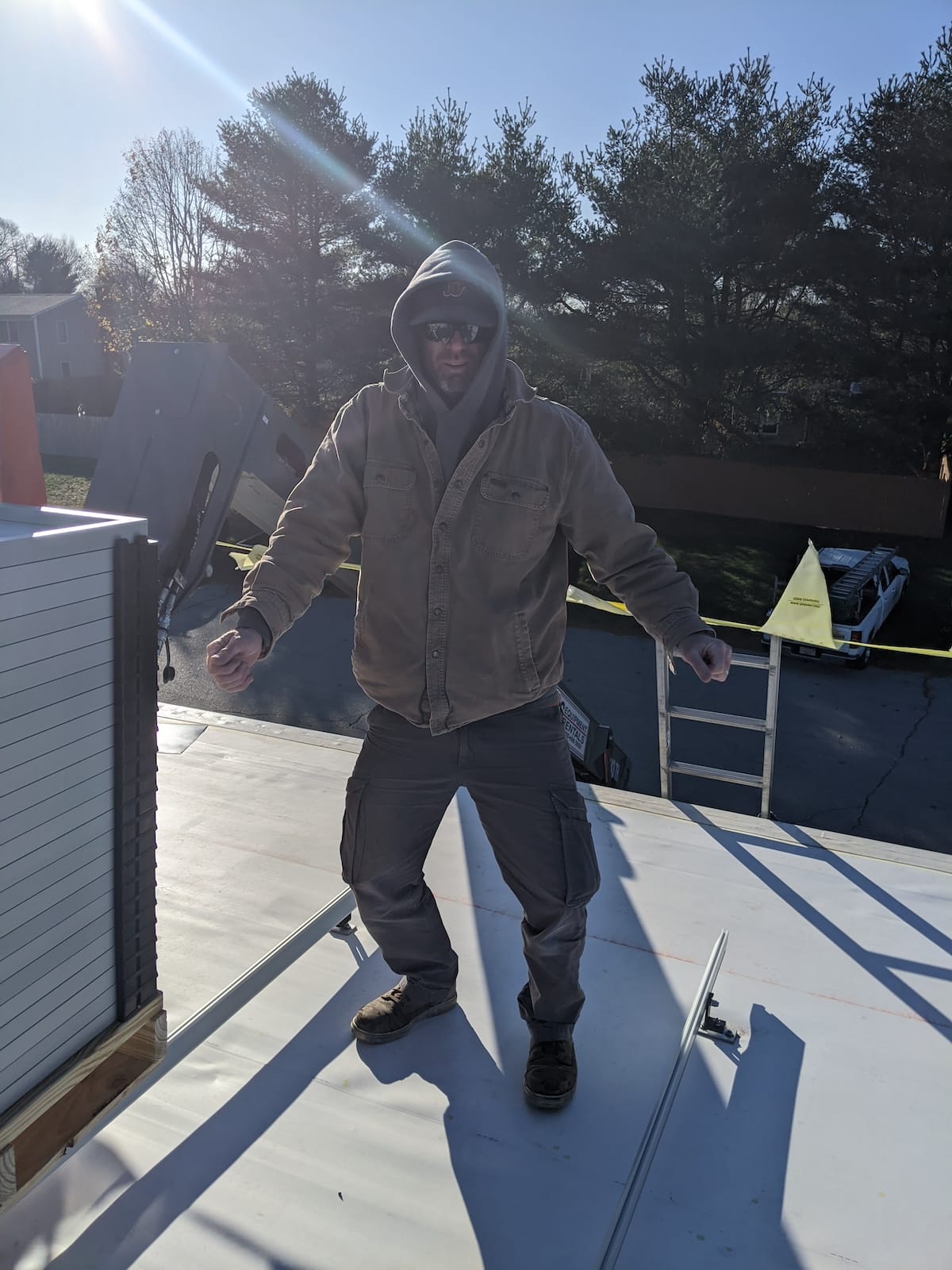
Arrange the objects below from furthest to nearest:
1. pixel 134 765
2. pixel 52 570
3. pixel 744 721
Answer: pixel 744 721, pixel 134 765, pixel 52 570

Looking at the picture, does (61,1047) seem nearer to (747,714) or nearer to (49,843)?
(49,843)

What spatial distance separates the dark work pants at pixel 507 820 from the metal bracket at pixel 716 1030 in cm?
46

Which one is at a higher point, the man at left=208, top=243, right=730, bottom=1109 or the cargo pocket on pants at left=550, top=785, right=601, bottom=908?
the man at left=208, top=243, right=730, bottom=1109

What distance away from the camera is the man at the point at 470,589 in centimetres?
215

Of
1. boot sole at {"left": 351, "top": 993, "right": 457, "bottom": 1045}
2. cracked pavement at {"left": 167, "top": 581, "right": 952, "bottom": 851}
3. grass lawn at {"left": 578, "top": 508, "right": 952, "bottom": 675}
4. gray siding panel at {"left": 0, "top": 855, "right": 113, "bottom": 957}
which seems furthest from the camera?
grass lawn at {"left": 578, "top": 508, "right": 952, "bottom": 675}

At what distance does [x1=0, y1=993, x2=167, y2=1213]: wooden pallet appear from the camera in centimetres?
167

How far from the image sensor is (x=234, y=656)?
1.98 meters

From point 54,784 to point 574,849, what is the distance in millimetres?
1145

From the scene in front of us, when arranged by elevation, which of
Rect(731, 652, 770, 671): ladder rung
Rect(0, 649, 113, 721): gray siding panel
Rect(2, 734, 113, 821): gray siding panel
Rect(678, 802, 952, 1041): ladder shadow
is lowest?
Rect(678, 802, 952, 1041): ladder shadow

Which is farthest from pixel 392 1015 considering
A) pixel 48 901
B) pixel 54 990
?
pixel 48 901

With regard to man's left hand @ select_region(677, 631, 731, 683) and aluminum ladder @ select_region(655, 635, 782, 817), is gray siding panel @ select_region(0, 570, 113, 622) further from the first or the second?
aluminum ladder @ select_region(655, 635, 782, 817)

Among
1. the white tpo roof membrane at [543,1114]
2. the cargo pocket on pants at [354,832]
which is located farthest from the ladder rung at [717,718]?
the cargo pocket on pants at [354,832]

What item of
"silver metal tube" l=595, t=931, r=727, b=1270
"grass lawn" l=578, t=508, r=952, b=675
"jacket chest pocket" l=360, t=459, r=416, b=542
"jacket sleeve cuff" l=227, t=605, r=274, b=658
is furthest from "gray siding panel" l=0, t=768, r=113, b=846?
"grass lawn" l=578, t=508, r=952, b=675

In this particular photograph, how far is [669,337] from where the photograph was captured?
1759cm
